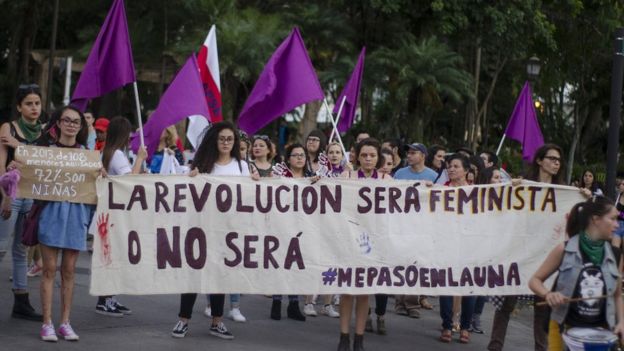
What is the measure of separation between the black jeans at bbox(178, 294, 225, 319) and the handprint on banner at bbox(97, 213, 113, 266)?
686mm

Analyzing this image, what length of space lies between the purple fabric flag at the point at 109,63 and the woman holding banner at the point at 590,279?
4.35 m

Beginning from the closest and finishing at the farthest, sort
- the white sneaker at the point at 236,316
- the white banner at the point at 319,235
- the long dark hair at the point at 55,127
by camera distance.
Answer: the long dark hair at the point at 55,127
the white banner at the point at 319,235
the white sneaker at the point at 236,316

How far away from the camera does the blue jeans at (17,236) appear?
8555 mm

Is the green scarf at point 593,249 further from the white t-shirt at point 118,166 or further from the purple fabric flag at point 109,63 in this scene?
the purple fabric flag at point 109,63

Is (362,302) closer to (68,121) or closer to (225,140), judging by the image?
(225,140)

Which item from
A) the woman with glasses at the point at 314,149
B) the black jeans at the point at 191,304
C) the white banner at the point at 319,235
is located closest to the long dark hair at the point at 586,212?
the white banner at the point at 319,235

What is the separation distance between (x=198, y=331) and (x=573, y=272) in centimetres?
384

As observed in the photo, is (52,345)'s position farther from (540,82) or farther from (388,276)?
(540,82)

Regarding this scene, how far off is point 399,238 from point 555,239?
49.0 inches

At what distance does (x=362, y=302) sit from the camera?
8578 millimetres

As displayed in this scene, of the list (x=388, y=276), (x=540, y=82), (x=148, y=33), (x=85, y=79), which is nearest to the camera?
(x=388, y=276)

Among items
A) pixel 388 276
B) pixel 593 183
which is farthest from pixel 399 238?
pixel 593 183

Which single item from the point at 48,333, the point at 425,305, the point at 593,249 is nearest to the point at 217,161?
the point at 48,333

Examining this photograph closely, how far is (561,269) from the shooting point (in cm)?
641
